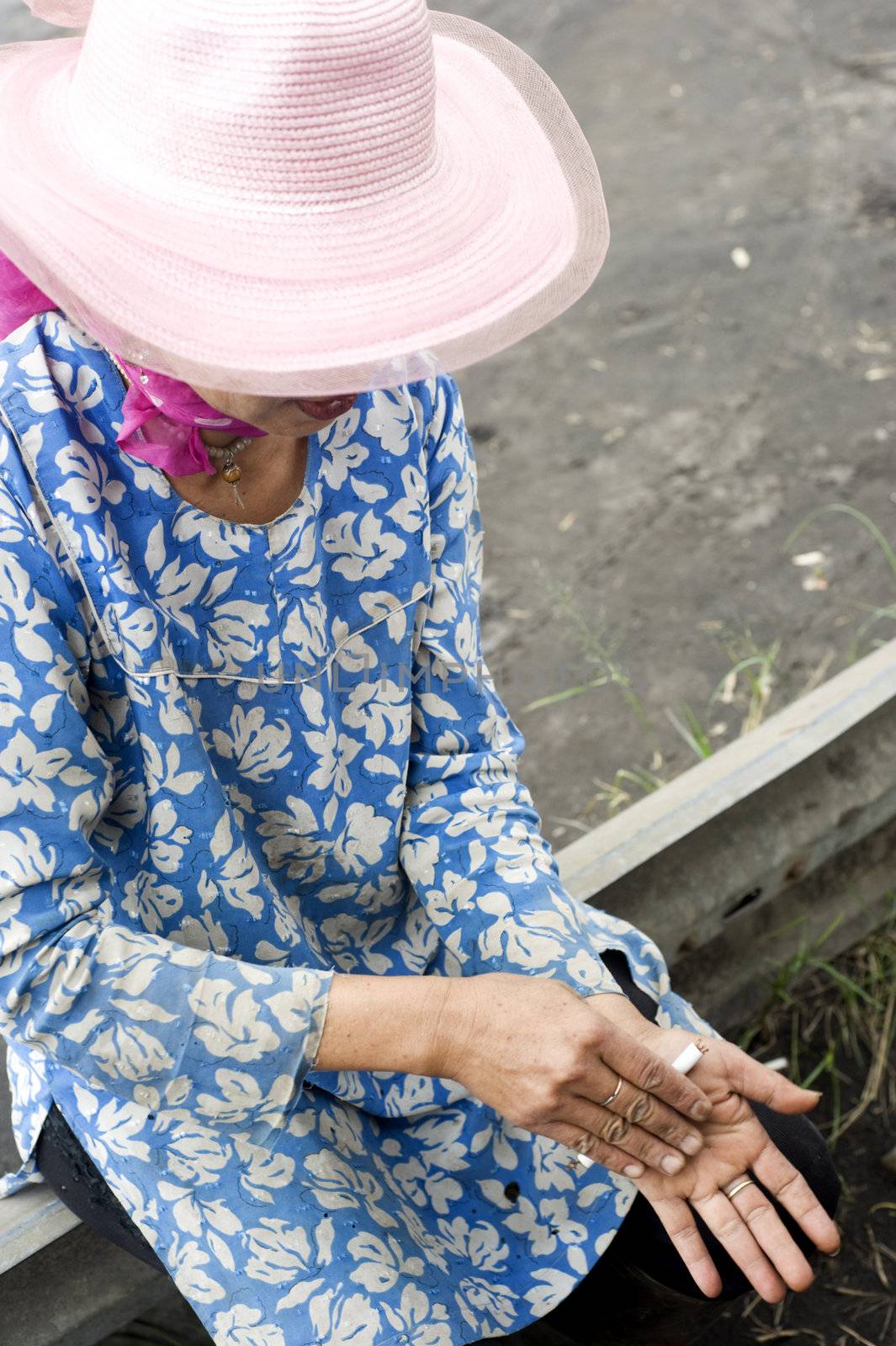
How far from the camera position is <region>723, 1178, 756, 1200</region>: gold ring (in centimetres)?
163

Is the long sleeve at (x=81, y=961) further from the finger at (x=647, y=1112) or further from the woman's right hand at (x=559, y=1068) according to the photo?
the finger at (x=647, y=1112)

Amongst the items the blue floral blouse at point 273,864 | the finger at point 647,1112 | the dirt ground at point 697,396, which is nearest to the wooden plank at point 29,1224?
the blue floral blouse at point 273,864

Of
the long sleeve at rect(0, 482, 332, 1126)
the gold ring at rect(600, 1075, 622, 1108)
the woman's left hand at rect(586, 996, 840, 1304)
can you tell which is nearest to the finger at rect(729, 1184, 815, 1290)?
the woman's left hand at rect(586, 996, 840, 1304)

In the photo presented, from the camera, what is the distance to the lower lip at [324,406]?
1428 millimetres

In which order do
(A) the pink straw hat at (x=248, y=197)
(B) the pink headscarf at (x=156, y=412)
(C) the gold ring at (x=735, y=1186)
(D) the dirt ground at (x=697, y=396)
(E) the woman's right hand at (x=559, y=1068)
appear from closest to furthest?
(A) the pink straw hat at (x=248, y=197) < (B) the pink headscarf at (x=156, y=412) < (E) the woman's right hand at (x=559, y=1068) < (C) the gold ring at (x=735, y=1186) < (D) the dirt ground at (x=697, y=396)

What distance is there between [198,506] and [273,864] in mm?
510

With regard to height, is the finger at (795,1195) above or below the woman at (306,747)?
below

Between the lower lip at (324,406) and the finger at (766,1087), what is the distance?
2.92ft

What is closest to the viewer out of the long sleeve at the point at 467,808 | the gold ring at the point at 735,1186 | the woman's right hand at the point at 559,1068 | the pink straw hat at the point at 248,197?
the pink straw hat at the point at 248,197

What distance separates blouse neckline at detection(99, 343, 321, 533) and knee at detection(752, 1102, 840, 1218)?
0.93 m

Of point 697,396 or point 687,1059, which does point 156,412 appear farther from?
point 697,396

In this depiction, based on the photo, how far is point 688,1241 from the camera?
62.7 inches

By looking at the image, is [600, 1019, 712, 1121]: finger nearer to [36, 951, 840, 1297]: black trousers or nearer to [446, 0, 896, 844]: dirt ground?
[36, 951, 840, 1297]: black trousers

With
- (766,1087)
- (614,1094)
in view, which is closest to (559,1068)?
(614,1094)
